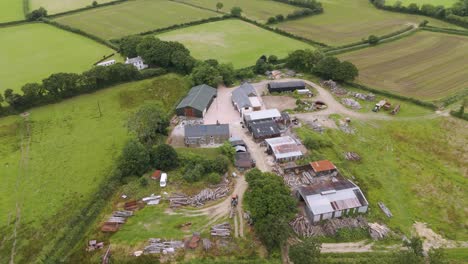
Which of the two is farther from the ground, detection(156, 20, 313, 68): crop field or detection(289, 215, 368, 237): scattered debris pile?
detection(156, 20, 313, 68): crop field

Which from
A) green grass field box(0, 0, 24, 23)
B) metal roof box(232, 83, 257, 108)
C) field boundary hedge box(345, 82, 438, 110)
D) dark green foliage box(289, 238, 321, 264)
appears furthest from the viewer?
green grass field box(0, 0, 24, 23)

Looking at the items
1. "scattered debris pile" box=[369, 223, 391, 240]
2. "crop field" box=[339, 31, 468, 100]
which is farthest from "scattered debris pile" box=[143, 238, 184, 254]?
"crop field" box=[339, 31, 468, 100]

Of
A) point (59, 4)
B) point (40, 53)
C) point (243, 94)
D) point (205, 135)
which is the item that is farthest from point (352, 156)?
point (59, 4)

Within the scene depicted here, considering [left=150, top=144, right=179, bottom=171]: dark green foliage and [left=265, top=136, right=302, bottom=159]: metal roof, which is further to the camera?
[left=265, top=136, right=302, bottom=159]: metal roof

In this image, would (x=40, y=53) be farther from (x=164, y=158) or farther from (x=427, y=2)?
(x=427, y=2)

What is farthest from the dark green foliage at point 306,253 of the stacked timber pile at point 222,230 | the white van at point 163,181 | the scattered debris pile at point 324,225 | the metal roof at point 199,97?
the metal roof at point 199,97

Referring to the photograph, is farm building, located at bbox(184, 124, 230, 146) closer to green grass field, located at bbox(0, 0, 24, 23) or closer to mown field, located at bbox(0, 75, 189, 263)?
mown field, located at bbox(0, 75, 189, 263)

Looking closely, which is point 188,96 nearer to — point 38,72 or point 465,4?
point 38,72
